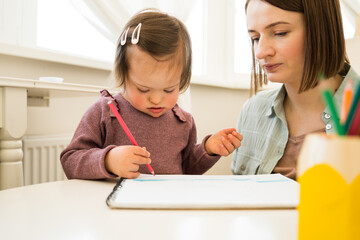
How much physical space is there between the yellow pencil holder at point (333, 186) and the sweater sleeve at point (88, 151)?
1.57 feet

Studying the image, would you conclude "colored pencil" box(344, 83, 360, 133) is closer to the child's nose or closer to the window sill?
the child's nose

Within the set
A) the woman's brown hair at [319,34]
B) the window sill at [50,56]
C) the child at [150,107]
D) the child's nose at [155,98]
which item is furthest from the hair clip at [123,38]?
the window sill at [50,56]

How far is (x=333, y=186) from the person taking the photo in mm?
235

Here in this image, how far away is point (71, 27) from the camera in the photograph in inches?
65.3

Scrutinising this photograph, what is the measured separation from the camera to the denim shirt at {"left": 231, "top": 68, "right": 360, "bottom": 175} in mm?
973

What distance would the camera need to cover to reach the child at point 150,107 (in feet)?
2.66

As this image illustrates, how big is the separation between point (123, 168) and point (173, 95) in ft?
0.92

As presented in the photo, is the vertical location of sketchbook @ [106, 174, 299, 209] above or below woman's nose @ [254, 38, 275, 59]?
below

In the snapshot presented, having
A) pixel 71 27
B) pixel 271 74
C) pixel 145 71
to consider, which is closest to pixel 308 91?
pixel 271 74

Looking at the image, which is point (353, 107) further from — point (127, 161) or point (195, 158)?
point (195, 158)

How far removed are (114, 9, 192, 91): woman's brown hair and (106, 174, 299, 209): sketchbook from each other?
32cm

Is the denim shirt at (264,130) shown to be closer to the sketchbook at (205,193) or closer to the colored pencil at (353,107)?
the sketchbook at (205,193)

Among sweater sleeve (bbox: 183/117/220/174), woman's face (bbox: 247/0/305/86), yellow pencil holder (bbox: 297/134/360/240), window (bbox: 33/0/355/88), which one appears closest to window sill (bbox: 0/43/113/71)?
window (bbox: 33/0/355/88)

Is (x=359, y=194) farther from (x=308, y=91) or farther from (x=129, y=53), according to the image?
(x=308, y=91)
